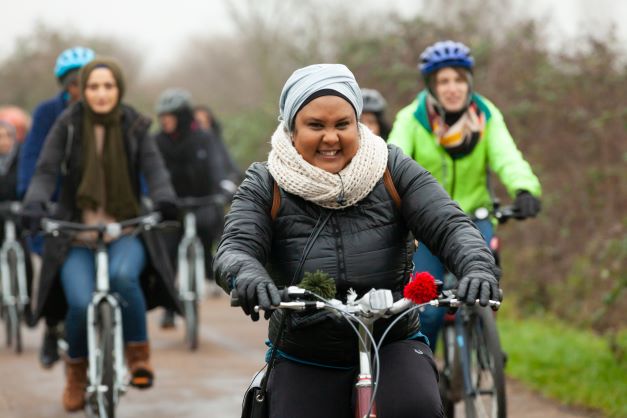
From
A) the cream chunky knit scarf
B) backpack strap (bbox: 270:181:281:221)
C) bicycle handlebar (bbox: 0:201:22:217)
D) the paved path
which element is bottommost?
the paved path

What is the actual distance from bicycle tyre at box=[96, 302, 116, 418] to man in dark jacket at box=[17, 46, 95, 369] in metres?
0.81

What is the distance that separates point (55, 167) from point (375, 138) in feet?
11.1

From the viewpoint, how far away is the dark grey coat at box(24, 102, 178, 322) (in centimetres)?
718

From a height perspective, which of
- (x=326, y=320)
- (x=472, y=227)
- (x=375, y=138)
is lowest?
(x=326, y=320)

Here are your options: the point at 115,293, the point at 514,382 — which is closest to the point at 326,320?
the point at 115,293

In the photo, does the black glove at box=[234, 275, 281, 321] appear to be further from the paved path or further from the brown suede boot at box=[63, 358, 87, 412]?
the paved path

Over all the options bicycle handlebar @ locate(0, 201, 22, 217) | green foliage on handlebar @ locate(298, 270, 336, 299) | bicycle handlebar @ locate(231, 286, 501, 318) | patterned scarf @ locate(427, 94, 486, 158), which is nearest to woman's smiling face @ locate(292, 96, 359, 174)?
green foliage on handlebar @ locate(298, 270, 336, 299)

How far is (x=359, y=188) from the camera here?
4.16 metres

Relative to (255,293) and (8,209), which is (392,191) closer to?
(255,293)

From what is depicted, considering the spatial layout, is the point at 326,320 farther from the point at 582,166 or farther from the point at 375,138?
the point at 582,166

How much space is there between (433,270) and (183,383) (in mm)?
3127

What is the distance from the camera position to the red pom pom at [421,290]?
3668 mm

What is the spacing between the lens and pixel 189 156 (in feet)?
41.7

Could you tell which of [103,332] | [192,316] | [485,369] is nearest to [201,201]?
[192,316]
